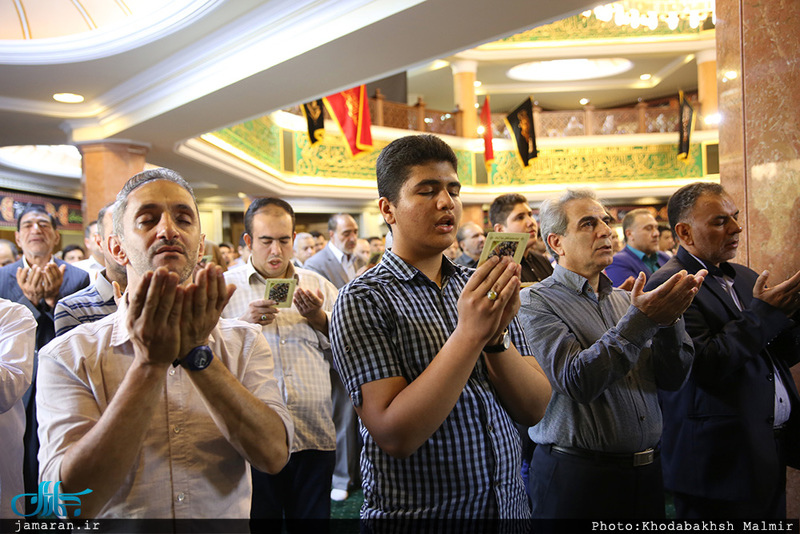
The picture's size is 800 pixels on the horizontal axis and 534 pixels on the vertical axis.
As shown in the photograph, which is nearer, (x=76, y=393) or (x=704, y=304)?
(x=76, y=393)

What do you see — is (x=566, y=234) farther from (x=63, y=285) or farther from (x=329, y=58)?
(x=329, y=58)

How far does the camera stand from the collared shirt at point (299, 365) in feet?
8.41

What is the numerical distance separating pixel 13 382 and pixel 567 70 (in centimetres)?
1821

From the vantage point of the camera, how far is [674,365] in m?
2.05

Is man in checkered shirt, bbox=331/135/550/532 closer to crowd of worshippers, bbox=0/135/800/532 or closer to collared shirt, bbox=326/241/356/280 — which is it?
crowd of worshippers, bbox=0/135/800/532

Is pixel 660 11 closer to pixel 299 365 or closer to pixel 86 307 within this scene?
pixel 299 365

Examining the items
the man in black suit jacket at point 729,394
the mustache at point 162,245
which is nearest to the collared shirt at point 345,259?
the man in black suit jacket at point 729,394

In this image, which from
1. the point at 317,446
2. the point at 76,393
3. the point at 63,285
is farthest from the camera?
the point at 63,285

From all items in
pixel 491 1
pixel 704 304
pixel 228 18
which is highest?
pixel 228 18

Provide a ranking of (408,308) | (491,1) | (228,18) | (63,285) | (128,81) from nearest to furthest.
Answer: (408,308), (63,285), (491,1), (228,18), (128,81)

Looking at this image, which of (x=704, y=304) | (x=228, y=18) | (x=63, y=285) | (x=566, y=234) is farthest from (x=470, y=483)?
(x=228, y=18)

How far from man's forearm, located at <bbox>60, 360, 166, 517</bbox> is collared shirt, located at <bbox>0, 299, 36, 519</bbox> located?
0.99 meters

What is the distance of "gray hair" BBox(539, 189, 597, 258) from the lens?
2354 mm

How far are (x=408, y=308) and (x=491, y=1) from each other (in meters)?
3.04
